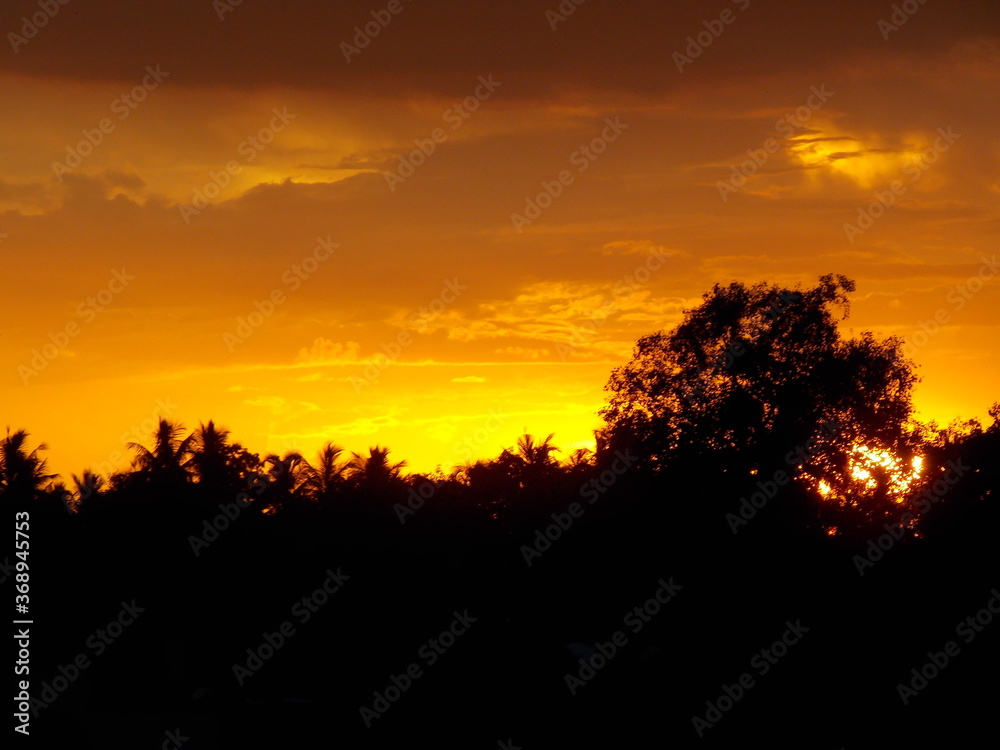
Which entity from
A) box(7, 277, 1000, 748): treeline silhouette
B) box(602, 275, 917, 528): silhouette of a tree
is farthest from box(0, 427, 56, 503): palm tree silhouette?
box(602, 275, 917, 528): silhouette of a tree

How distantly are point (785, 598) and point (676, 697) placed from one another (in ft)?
31.7

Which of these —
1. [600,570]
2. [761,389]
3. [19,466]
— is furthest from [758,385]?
[19,466]

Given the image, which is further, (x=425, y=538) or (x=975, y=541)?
(x=425, y=538)

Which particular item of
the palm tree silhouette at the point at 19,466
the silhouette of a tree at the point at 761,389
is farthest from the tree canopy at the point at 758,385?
the palm tree silhouette at the point at 19,466

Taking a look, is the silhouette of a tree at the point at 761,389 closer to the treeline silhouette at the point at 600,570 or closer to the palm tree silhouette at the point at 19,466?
the treeline silhouette at the point at 600,570

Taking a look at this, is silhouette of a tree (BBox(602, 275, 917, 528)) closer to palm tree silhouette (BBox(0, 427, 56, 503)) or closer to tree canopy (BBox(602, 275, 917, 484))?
tree canopy (BBox(602, 275, 917, 484))

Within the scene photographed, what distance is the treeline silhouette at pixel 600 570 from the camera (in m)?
30.0

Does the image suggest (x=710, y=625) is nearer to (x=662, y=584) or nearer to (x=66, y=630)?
(x=662, y=584)

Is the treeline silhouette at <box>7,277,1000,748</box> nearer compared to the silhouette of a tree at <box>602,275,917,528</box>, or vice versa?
the treeline silhouette at <box>7,277,1000,748</box>

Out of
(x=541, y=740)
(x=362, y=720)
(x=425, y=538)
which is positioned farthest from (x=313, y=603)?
(x=541, y=740)

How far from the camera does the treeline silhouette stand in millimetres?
29953

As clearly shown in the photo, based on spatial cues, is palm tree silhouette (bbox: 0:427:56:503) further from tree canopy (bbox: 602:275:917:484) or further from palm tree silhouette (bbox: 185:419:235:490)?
tree canopy (bbox: 602:275:917:484)

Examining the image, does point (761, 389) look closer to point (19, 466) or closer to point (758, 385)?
point (758, 385)

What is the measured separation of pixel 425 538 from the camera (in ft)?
138
